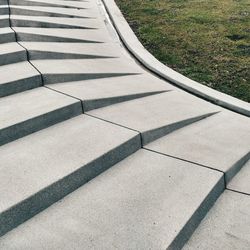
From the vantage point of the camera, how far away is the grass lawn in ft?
22.5

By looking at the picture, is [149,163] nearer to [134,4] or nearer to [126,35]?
[126,35]

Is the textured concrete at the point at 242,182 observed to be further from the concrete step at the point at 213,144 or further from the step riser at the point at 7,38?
the step riser at the point at 7,38

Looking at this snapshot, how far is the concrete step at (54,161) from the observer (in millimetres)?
3152

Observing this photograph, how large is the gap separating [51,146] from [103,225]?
1.21 meters

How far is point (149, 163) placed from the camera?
406cm

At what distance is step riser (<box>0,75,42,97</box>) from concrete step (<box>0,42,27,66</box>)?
2.72 ft

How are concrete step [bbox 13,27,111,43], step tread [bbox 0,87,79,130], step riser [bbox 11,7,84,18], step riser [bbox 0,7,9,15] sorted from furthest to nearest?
step riser [bbox 11,7,84,18] → step riser [bbox 0,7,9,15] → concrete step [bbox 13,27,111,43] → step tread [bbox 0,87,79,130]

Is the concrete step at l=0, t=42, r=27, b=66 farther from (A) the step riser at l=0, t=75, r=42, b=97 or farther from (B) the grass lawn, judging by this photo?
(B) the grass lawn

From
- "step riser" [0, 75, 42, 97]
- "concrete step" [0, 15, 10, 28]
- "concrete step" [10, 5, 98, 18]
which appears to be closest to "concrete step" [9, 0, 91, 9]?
"concrete step" [10, 5, 98, 18]

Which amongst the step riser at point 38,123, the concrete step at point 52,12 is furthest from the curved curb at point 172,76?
the step riser at point 38,123

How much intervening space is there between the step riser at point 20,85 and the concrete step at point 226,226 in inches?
118

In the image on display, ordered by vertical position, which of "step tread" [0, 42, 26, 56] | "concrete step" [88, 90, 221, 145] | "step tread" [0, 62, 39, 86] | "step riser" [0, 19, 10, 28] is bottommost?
"concrete step" [88, 90, 221, 145]

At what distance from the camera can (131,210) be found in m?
3.33

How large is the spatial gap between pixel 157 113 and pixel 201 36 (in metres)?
4.39
